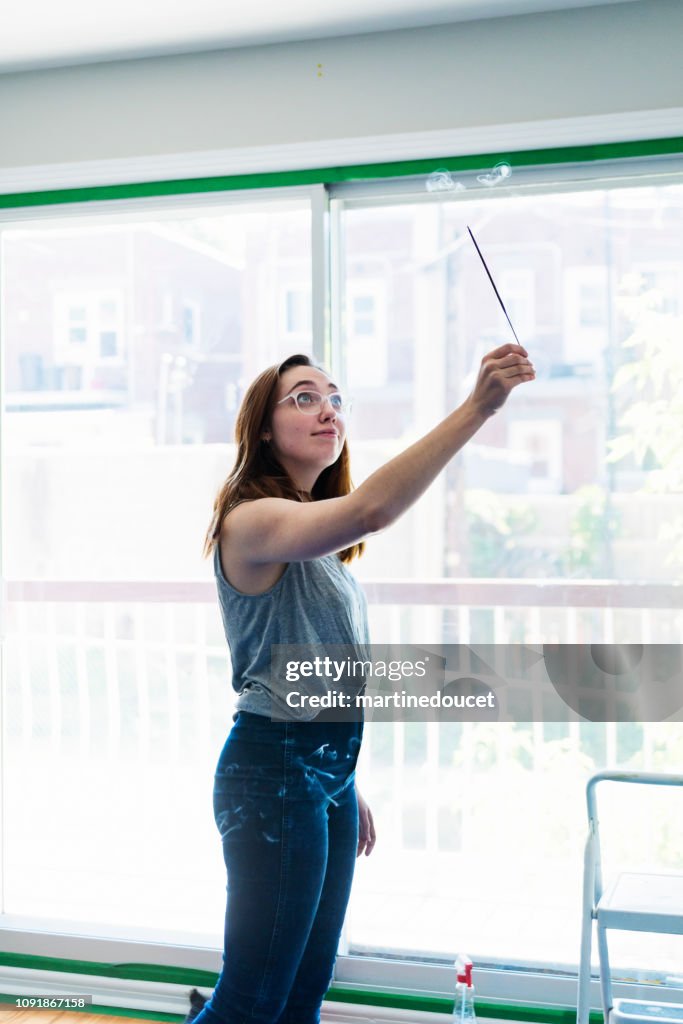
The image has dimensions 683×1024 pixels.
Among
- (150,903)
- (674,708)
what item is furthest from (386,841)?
(674,708)

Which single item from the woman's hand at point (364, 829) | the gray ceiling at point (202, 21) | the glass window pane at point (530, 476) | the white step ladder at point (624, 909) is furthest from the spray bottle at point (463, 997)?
the gray ceiling at point (202, 21)

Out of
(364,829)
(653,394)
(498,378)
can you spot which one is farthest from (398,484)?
(653,394)

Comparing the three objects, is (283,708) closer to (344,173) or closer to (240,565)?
(240,565)

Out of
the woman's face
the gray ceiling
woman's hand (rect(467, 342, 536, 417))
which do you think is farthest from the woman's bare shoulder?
the gray ceiling

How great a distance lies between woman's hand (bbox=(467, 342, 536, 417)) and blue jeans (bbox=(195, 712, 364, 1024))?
0.58m

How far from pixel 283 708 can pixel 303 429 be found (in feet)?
1.52

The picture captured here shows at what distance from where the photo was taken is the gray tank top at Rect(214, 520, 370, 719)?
1.48 m

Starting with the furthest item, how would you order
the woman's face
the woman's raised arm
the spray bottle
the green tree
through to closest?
the green tree
the spray bottle
the woman's face
the woman's raised arm

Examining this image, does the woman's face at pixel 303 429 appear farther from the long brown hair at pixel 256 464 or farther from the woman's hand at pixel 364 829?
the woman's hand at pixel 364 829

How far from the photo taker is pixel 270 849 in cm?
142

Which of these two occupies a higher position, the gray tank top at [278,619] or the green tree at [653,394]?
the green tree at [653,394]

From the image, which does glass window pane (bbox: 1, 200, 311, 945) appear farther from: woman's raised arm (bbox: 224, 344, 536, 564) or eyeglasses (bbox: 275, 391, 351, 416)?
woman's raised arm (bbox: 224, 344, 536, 564)

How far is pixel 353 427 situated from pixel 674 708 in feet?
3.40

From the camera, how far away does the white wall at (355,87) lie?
2027mm
